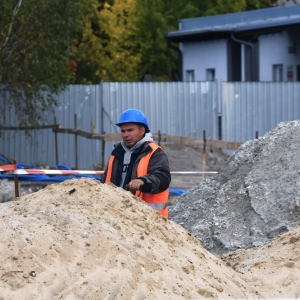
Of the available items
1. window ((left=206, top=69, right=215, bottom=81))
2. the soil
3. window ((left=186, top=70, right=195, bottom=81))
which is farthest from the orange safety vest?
window ((left=186, top=70, right=195, bottom=81))

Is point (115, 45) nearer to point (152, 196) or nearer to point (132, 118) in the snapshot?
point (132, 118)

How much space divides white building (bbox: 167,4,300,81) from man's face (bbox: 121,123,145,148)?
1849 cm

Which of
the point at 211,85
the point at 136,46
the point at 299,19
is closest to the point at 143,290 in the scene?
the point at 211,85

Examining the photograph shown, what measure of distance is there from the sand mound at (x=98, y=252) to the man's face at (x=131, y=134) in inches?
27.7

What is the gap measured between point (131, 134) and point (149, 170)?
36 cm

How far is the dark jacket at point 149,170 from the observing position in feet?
24.1

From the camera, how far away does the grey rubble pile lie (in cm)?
982

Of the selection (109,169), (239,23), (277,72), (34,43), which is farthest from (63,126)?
(109,169)

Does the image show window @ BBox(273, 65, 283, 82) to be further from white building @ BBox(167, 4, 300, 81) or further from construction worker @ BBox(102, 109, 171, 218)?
construction worker @ BBox(102, 109, 171, 218)

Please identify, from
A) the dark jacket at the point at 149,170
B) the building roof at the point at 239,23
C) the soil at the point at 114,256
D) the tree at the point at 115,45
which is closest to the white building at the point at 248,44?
the building roof at the point at 239,23

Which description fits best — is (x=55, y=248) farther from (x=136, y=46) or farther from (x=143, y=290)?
(x=136, y=46)

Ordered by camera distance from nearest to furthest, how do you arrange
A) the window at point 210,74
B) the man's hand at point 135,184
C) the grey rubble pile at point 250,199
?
the man's hand at point 135,184 < the grey rubble pile at point 250,199 < the window at point 210,74

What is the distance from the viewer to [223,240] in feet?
32.2

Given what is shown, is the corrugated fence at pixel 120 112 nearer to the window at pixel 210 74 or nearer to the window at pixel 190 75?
the window at pixel 210 74
